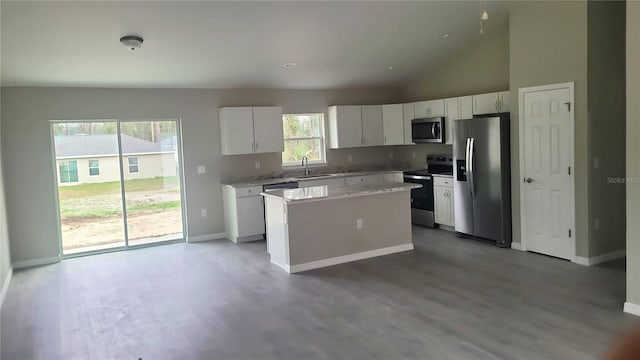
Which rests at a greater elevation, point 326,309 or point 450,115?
point 450,115

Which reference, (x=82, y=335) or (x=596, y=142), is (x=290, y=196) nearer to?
(x=82, y=335)

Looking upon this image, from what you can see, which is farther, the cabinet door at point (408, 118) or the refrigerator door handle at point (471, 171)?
the cabinet door at point (408, 118)

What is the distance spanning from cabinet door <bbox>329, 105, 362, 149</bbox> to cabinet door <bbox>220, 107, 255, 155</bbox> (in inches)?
62.3

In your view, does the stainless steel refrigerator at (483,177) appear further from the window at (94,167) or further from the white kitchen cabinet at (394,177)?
the window at (94,167)

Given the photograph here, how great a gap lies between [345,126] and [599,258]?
4.39 m

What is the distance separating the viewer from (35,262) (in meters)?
6.49

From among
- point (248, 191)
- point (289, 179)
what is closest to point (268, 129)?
point (289, 179)

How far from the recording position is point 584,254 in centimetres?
543

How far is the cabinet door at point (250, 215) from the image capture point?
23.8 ft

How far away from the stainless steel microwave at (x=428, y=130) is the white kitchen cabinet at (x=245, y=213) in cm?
272

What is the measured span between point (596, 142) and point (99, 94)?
621 cm

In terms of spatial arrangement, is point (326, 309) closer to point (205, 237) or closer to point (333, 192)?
point (333, 192)

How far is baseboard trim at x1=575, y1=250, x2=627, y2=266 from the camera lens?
5402 mm

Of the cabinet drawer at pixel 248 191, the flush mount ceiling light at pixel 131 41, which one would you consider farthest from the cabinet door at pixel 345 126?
the flush mount ceiling light at pixel 131 41
